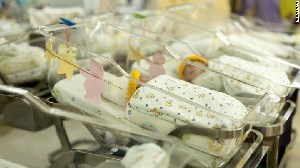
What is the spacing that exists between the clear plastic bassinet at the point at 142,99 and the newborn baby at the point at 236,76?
0.10 feet

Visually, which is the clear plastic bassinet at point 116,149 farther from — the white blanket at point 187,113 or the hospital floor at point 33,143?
the white blanket at point 187,113

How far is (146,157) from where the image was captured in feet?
3.21

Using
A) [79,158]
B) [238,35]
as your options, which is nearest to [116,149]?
[79,158]

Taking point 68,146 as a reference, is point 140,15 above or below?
above

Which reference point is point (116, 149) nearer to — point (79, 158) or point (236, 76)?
point (79, 158)

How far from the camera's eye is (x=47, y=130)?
1.47m

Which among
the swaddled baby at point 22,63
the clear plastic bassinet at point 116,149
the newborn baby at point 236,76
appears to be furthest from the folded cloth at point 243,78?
the swaddled baby at point 22,63

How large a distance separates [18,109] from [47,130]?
154 millimetres

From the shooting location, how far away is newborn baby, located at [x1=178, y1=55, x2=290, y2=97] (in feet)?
5.16

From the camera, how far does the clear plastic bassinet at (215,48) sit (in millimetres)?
1686

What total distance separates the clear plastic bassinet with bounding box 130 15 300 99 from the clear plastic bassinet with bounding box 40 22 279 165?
7.0 inches

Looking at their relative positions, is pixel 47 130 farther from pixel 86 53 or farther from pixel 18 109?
pixel 86 53

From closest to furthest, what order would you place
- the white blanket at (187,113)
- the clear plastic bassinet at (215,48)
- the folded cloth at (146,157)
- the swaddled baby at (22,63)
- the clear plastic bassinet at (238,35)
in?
the folded cloth at (146,157) → the white blanket at (187,113) → the clear plastic bassinet at (215,48) → the swaddled baby at (22,63) → the clear plastic bassinet at (238,35)

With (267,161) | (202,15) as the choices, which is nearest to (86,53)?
(267,161)
